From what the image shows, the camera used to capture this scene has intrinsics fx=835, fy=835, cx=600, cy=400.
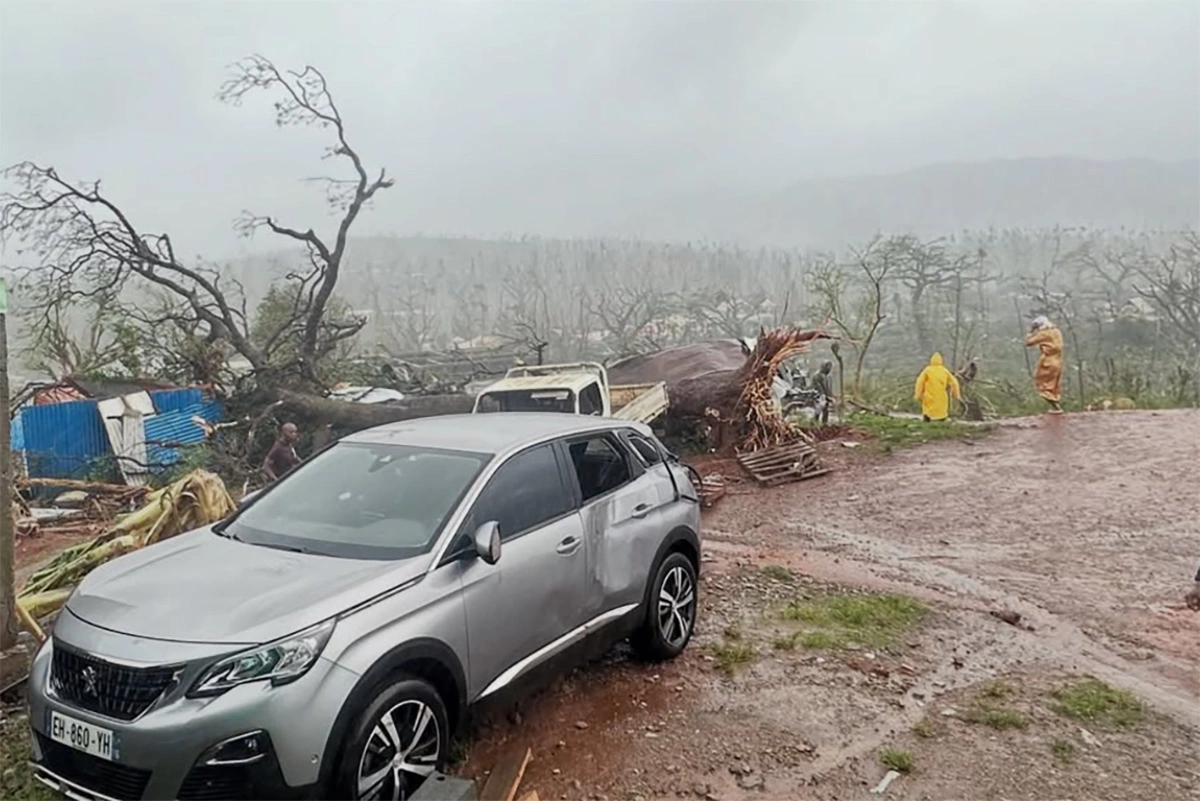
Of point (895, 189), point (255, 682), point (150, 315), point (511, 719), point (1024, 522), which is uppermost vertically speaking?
point (895, 189)

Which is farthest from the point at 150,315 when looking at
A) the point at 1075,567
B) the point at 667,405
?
the point at 1075,567

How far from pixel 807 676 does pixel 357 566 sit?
2.96 metres

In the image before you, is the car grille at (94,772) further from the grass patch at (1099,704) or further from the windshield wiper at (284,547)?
the grass patch at (1099,704)

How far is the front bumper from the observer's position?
286 cm

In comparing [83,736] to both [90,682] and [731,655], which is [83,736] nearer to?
[90,682]

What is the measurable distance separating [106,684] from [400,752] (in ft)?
3.62

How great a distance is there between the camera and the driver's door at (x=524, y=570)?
3707mm

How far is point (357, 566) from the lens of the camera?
11.5 feet

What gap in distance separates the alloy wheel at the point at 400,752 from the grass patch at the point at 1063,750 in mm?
3083

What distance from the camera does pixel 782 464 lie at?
1245cm

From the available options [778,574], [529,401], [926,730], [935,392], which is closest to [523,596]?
[926,730]

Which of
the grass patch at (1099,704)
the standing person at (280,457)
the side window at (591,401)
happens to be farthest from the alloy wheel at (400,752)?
the standing person at (280,457)

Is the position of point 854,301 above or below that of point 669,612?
above

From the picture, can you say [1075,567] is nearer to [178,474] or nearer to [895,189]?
[178,474]
